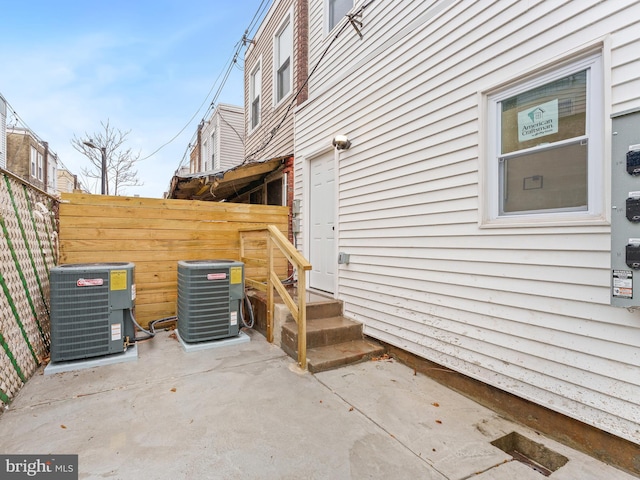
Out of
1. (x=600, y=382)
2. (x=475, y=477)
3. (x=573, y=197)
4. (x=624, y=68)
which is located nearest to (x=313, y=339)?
(x=475, y=477)

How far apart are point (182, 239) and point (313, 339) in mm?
2482

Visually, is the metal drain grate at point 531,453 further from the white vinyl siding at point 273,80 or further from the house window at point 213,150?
the house window at point 213,150

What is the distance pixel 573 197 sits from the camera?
2148 mm

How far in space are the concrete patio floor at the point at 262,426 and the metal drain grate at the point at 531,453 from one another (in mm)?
41

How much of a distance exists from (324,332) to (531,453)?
80.9 inches

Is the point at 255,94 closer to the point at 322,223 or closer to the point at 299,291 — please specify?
the point at 322,223

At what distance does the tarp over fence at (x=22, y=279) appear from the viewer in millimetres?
2549

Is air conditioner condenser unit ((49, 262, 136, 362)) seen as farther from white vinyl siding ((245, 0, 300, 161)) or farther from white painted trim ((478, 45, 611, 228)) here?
white vinyl siding ((245, 0, 300, 161))

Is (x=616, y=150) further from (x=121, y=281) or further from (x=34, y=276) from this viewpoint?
(x=34, y=276)

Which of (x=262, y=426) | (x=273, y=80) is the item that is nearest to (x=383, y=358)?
(x=262, y=426)

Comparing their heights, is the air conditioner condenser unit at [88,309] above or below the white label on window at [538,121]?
below

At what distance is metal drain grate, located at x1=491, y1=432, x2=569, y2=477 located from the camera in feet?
6.57

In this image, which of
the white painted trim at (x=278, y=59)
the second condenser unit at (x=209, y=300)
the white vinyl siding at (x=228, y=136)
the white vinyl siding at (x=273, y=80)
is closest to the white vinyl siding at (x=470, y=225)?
the second condenser unit at (x=209, y=300)

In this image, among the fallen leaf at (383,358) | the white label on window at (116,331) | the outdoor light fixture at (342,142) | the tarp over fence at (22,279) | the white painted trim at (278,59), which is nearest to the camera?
the tarp over fence at (22,279)
